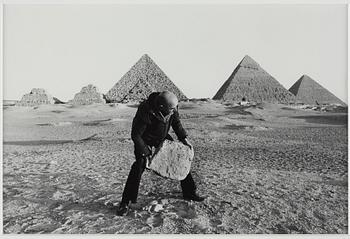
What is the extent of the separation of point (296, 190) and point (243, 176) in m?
0.84

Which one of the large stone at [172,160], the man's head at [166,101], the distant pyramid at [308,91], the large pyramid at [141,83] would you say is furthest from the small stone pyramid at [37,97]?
the distant pyramid at [308,91]

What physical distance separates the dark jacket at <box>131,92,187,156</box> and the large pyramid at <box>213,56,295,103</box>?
52.8 m

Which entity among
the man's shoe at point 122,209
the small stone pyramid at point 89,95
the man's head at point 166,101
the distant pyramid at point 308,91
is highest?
the man's head at point 166,101

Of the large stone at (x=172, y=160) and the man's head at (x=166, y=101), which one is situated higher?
the man's head at (x=166, y=101)

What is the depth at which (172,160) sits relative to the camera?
3.55 metres

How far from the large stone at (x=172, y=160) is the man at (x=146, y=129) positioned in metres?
0.08

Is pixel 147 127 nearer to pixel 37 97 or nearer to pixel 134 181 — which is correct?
pixel 134 181

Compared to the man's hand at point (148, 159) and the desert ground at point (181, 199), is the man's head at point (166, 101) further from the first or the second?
the desert ground at point (181, 199)

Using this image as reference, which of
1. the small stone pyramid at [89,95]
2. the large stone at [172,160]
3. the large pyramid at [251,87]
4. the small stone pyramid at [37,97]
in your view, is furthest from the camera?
the large pyramid at [251,87]

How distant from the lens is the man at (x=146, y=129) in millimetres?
3244

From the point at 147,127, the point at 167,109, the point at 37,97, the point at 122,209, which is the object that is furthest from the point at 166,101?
the point at 37,97

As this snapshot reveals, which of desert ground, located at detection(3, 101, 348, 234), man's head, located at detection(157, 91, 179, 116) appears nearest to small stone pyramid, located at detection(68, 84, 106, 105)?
desert ground, located at detection(3, 101, 348, 234)

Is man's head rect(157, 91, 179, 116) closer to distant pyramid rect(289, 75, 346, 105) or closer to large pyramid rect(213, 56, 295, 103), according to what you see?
large pyramid rect(213, 56, 295, 103)

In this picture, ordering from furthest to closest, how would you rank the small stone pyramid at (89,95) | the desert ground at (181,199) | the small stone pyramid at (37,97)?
the small stone pyramid at (89,95)
the small stone pyramid at (37,97)
the desert ground at (181,199)
